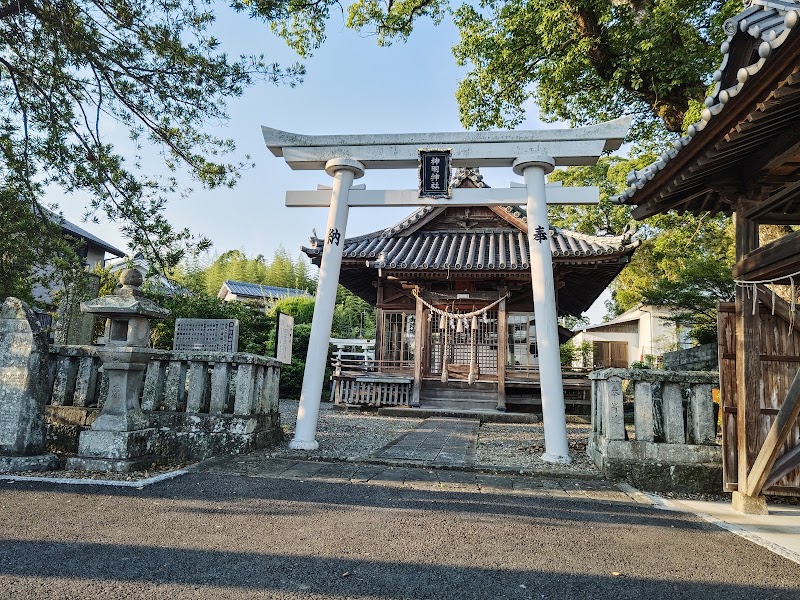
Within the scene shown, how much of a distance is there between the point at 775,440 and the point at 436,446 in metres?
4.34

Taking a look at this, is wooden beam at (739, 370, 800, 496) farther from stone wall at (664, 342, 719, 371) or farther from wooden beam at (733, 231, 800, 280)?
stone wall at (664, 342, 719, 371)

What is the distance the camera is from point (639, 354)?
2969 centimetres

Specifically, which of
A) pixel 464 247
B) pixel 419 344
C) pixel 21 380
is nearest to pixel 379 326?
pixel 419 344

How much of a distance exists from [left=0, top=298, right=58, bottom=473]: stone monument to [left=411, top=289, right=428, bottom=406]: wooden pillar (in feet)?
29.6

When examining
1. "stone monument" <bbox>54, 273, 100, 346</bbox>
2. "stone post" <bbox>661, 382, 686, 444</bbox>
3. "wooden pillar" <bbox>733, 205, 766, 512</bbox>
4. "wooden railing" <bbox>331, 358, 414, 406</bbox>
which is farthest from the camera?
"wooden railing" <bbox>331, 358, 414, 406</bbox>

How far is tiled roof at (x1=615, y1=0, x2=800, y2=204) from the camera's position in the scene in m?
2.87

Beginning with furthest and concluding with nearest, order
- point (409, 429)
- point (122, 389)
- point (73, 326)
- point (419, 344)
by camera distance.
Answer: point (419, 344) < point (73, 326) < point (409, 429) < point (122, 389)

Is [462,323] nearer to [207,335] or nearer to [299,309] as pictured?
[207,335]

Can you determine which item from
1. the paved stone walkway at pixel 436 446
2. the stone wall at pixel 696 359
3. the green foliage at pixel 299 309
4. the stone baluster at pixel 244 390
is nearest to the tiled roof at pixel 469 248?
the stone wall at pixel 696 359

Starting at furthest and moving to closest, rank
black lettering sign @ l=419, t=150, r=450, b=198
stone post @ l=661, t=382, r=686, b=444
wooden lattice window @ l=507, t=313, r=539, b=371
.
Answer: wooden lattice window @ l=507, t=313, r=539, b=371, black lettering sign @ l=419, t=150, r=450, b=198, stone post @ l=661, t=382, r=686, b=444

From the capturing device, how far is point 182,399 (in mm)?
6512

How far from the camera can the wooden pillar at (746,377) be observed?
4.50 m

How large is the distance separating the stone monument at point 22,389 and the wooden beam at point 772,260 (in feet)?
22.4

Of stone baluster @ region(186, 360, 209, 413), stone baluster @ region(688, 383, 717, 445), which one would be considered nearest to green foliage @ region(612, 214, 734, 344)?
stone baluster @ region(688, 383, 717, 445)
